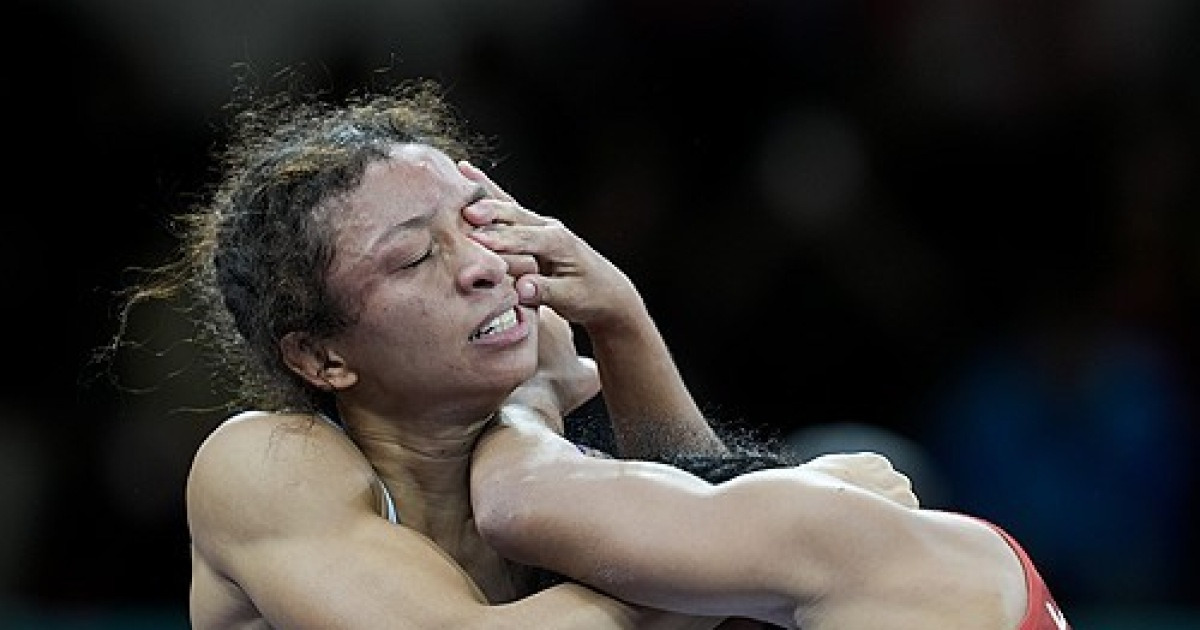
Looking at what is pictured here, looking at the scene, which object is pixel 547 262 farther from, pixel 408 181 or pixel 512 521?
pixel 512 521

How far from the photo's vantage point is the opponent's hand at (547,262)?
286cm

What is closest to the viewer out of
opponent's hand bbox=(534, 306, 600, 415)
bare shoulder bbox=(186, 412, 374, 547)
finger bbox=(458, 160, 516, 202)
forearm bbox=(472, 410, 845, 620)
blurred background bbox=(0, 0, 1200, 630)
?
forearm bbox=(472, 410, 845, 620)

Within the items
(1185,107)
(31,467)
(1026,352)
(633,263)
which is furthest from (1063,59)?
(31,467)

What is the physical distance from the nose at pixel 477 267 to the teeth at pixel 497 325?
52mm

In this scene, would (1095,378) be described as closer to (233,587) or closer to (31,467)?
(31,467)

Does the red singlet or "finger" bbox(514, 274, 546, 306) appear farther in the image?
"finger" bbox(514, 274, 546, 306)

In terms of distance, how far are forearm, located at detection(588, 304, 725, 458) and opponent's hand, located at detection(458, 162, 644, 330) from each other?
0.10 meters

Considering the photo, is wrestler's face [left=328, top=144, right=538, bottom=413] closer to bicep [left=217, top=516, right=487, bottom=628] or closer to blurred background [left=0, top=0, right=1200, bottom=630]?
bicep [left=217, top=516, right=487, bottom=628]

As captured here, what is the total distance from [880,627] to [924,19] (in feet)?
11.1

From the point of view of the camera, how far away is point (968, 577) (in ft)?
8.54

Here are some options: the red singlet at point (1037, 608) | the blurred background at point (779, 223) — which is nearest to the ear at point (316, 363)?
the red singlet at point (1037, 608)

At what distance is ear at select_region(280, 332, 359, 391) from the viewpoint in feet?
9.52

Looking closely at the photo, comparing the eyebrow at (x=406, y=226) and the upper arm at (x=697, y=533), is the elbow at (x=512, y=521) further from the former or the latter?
the eyebrow at (x=406, y=226)

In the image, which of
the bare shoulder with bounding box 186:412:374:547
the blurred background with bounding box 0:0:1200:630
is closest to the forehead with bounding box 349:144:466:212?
the bare shoulder with bounding box 186:412:374:547
